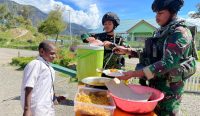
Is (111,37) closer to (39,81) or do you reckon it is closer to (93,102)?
(39,81)

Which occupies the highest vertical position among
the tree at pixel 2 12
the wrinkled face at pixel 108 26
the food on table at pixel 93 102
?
the tree at pixel 2 12

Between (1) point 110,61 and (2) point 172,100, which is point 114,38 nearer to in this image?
(1) point 110,61

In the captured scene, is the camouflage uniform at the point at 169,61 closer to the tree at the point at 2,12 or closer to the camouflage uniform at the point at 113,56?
the camouflage uniform at the point at 113,56

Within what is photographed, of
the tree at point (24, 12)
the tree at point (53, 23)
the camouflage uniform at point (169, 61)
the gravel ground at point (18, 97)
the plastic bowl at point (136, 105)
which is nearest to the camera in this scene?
the plastic bowl at point (136, 105)

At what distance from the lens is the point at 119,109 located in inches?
85.7

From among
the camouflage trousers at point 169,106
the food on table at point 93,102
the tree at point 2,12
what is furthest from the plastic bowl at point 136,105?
the tree at point 2,12

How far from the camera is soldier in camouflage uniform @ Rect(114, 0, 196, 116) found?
7.06 feet

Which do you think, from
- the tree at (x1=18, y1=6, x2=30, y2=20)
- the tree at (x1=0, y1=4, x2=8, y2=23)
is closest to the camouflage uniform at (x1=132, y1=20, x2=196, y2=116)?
the tree at (x1=0, y1=4, x2=8, y2=23)

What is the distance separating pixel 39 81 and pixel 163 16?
135 cm

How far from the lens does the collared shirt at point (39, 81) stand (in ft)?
8.93

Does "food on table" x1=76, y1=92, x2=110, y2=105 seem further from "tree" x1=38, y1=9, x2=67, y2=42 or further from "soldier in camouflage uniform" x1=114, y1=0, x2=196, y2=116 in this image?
Result: "tree" x1=38, y1=9, x2=67, y2=42

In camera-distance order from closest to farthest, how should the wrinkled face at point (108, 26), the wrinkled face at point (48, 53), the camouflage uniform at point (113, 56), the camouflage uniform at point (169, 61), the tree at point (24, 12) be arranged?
the camouflage uniform at point (169, 61) < the wrinkled face at point (48, 53) < the camouflage uniform at point (113, 56) < the wrinkled face at point (108, 26) < the tree at point (24, 12)

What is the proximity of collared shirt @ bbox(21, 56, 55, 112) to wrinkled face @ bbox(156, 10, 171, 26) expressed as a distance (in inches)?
47.9

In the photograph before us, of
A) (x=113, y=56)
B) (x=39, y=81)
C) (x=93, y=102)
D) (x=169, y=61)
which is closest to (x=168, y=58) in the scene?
(x=169, y=61)
